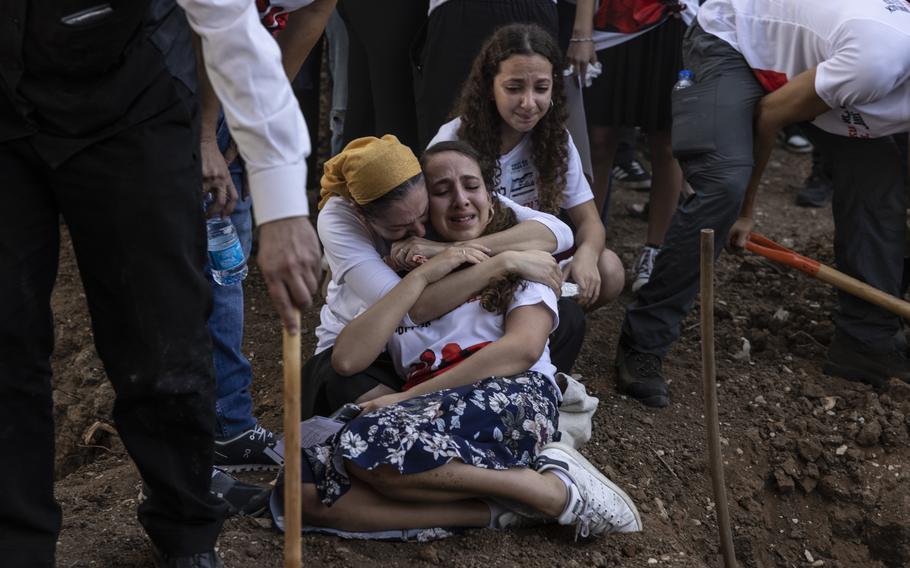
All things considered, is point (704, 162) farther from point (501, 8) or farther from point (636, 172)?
point (636, 172)

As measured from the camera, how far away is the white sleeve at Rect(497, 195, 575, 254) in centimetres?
352

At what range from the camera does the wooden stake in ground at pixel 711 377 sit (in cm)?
264

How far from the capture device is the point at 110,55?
6.98 ft

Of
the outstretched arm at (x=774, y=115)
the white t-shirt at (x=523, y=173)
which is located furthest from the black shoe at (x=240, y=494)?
the outstretched arm at (x=774, y=115)

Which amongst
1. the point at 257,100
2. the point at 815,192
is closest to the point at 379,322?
the point at 257,100

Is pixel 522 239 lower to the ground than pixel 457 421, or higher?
higher

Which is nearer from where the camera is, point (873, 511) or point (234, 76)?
point (234, 76)

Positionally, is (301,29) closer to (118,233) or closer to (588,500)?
(118,233)

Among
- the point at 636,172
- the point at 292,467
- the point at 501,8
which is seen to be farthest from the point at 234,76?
the point at 636,172

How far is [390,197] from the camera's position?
3.10 metres

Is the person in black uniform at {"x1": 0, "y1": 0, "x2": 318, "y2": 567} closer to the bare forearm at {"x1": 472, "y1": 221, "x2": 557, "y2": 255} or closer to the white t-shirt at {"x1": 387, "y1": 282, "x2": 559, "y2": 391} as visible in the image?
the white t-shirt at {"x1": 387, "y1": 282, "x2": 559, "y2": 391}

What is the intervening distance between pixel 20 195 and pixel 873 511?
9.49 feet

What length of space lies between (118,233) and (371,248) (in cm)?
111

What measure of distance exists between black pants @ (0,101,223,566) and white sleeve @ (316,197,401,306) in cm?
83
